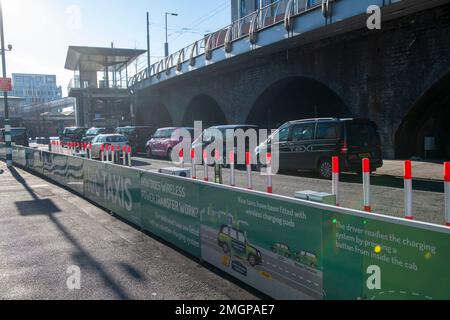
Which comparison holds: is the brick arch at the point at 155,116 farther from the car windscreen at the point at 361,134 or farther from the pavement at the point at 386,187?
the car windscreen at the point at 361,134

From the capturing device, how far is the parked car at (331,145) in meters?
13.4

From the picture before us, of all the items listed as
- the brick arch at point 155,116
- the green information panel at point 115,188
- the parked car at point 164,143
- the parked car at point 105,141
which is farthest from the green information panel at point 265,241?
the brick arch at point 155,116

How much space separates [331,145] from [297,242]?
9901 millimetres

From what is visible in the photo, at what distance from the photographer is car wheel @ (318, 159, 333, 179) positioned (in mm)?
13844

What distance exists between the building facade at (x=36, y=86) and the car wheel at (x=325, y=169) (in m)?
140

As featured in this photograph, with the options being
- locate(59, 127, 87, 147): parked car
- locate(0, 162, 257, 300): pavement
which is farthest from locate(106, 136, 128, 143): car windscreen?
locate(59, 127, 87, 147): parked car

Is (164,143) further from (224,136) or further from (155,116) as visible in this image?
(155,116)

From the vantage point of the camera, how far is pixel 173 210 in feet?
22.1

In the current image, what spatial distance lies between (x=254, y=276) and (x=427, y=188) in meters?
8.05

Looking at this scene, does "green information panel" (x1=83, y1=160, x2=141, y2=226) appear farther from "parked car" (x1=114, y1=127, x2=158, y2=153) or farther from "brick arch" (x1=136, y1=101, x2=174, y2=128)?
"brick arch" (x1=136, y1=101, x2=174, y2=128)

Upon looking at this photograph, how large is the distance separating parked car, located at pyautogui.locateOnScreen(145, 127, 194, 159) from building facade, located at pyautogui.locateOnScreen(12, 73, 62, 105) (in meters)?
127

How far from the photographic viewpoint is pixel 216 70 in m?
28.5

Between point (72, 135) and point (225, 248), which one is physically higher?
point (72, 135)

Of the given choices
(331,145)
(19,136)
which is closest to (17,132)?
(19,136)
